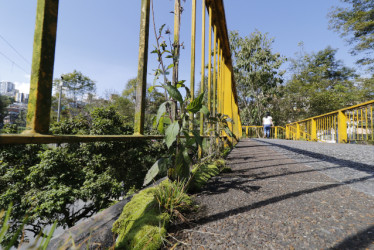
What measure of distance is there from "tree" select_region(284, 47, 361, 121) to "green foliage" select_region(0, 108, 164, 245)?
17.4m

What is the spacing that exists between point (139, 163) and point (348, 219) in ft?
17.3

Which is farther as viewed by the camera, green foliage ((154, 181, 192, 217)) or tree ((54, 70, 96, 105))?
tree ((54, 70, 96, 105))

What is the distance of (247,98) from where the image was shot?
17.7m

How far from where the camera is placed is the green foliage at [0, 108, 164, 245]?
3.46 meters

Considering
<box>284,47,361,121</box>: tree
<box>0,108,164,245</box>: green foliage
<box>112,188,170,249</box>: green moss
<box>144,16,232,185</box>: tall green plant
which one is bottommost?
<box>0,108,164,245</box>: green foliage

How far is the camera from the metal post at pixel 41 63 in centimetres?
44

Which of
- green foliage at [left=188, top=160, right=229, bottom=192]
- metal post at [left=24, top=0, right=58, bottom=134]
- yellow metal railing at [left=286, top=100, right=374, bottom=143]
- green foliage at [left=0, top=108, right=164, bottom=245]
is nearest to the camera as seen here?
metal post at [left=24, top=0, right=58, bottom=134]

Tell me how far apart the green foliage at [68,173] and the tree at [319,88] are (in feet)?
57.2

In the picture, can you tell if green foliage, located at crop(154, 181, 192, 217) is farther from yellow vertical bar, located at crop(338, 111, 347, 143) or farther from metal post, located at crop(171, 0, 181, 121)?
yellow vertical bar, located at crop(338, 111, 347, 143)

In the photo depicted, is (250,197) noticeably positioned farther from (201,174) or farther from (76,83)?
(76,83)

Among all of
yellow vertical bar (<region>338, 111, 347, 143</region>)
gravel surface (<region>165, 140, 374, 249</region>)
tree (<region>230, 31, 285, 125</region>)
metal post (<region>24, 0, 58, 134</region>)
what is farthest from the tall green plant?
tree (<region>230, 31, 285, 125</region>)

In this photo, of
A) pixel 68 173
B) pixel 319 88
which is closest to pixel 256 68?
pixel 319 88

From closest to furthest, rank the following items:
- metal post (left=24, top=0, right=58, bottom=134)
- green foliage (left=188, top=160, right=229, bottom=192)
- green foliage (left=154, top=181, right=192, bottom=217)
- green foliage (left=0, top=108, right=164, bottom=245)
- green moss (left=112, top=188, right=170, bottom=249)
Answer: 1. metal post (left=24, top=0, right=58, bottom=134)
2. green moss (left=112, top=188, right=170, bottom=249)
3. green foliage (left=154, top=181, right=192, bottom=217)
4. green foliage (left=188, top=160, right=229, bottom=192)
5. green foliage (left=0, top=108, right=164, bottom=245)

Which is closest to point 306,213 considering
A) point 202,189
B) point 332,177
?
point 202,189
